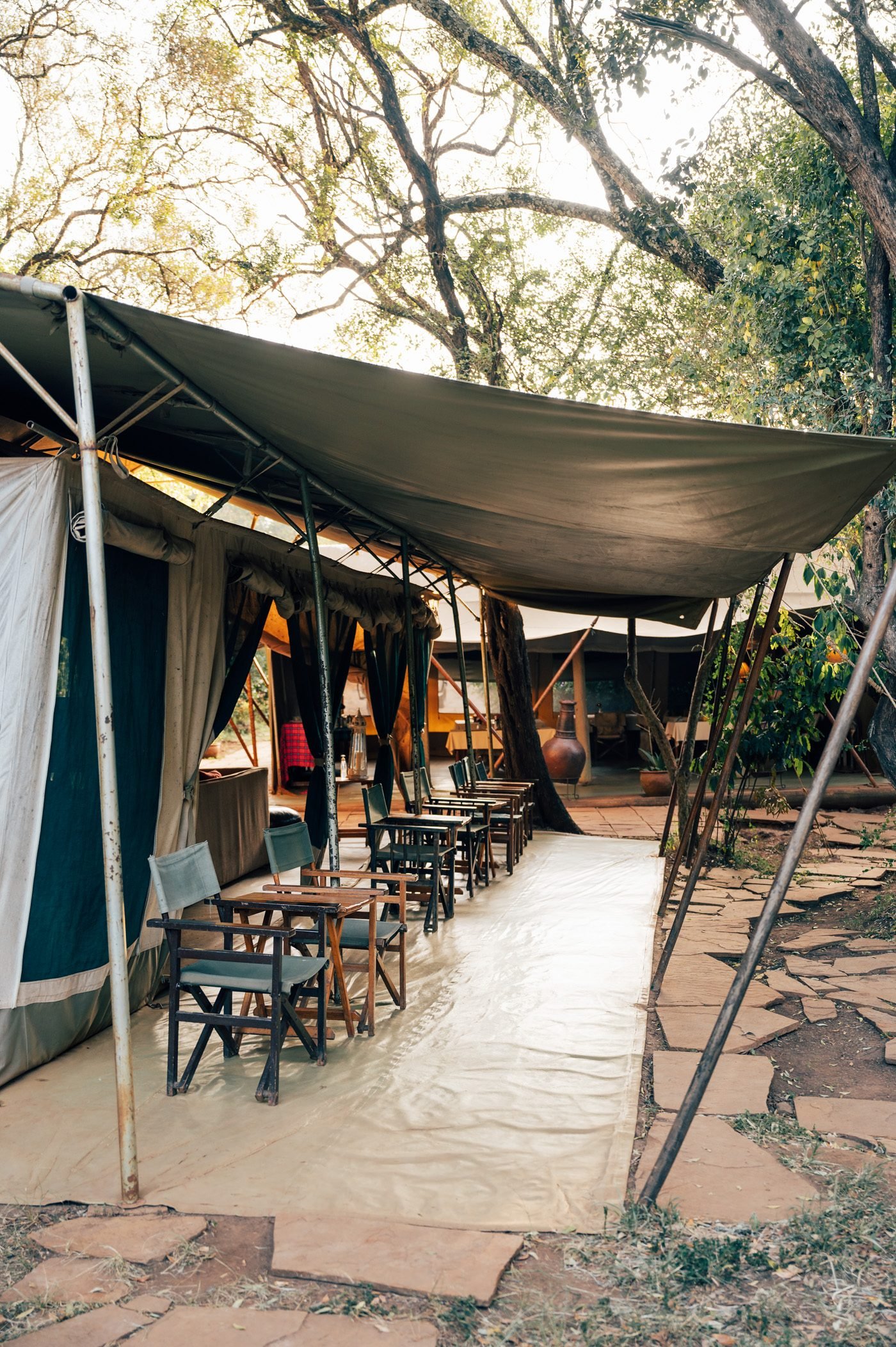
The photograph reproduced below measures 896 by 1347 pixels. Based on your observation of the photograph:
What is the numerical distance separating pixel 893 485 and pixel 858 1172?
3.62m

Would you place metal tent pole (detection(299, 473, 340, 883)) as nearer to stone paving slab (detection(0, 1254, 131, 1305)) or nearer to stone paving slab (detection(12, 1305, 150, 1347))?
stone paving slab (detection(0, 1254, 131, 1305))

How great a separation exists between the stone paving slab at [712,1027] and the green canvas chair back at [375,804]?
82.3 inches

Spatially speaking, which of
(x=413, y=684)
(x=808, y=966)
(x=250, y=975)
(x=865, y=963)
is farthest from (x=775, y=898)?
(x=413, y=684)

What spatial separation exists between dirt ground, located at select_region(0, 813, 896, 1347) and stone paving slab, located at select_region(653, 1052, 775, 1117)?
1.86 feet

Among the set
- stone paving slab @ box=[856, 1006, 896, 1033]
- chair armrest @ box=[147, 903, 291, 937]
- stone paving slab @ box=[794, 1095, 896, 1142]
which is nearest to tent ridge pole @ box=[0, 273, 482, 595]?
chair armrest @ box=[147, 903, 291, 937]

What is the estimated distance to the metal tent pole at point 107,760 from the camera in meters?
2.74

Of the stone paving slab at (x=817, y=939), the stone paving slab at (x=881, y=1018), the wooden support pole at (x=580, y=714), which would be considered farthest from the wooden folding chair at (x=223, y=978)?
the wooden support pole at (x=580, y=714)

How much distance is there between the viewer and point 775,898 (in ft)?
8.78

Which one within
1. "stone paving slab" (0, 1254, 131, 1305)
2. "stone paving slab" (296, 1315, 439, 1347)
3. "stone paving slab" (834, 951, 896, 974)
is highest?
"stone paving slab" (0, 1254, 131, 1305)

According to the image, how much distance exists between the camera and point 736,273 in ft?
19.5

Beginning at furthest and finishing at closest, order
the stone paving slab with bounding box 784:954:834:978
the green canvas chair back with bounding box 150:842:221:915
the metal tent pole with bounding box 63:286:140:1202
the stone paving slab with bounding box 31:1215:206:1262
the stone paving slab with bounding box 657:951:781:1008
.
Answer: the stone paving slab with bounding box 784:954:834:978 < the stone paving slab with bounding box 657:951:781:1008 < the green canvas chair back with bounding box 150:842:221:915 < the metal tent pole with bounding box 63:286:140:1202 < the stone paving slab with bounding box 31:1215:206:1262

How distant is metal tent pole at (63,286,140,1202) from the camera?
2742 mm

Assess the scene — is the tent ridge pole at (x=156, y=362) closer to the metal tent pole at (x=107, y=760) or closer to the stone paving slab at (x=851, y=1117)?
the metal tent pole at (x=107, y=760)

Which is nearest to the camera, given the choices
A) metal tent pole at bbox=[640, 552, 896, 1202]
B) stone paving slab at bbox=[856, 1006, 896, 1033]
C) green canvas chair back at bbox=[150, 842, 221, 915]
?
metal tent pole at bbox=[640, 552, 896, 1202]
